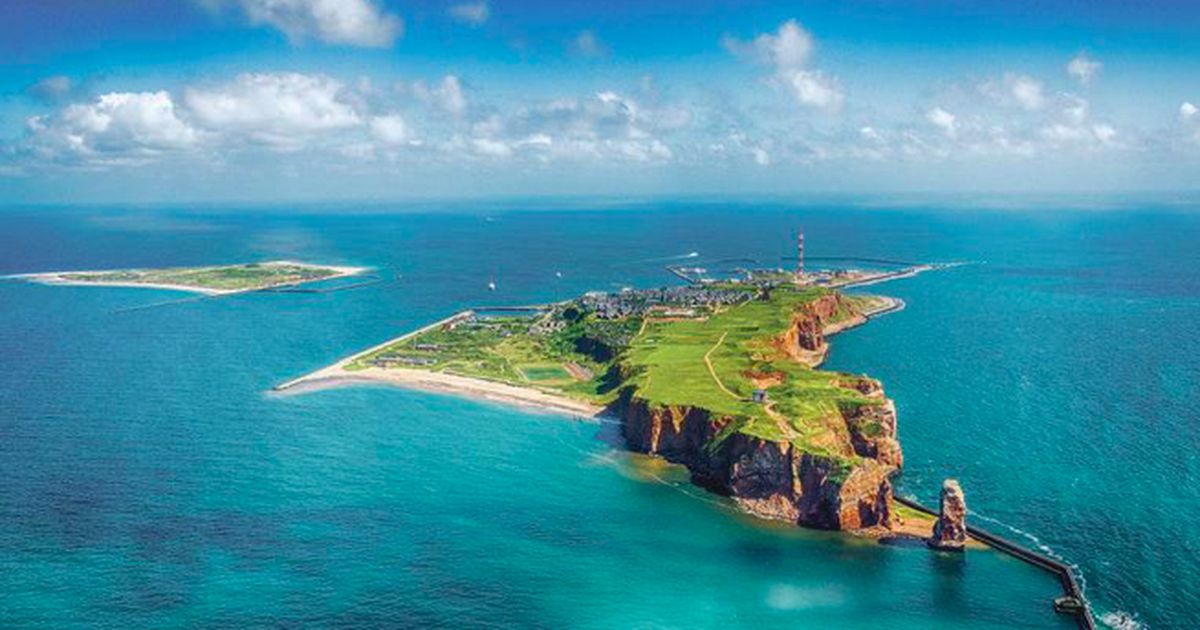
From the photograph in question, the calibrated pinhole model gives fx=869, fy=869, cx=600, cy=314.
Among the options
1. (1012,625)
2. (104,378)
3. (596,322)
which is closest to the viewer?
(1012,625)

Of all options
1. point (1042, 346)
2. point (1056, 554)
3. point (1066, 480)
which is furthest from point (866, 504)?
point (1042, 346)

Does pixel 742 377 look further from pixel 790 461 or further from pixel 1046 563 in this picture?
pixel 1046 563

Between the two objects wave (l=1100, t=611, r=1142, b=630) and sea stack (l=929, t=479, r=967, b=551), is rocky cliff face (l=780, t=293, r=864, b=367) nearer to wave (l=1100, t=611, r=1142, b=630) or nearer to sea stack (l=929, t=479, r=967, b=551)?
sea stack (l=929, t=479, r=967, b=551)

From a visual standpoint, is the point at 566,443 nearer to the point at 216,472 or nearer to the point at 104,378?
the point at 216,472

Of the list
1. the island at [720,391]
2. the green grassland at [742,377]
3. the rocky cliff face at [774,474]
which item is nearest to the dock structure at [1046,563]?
the island at [720,391]

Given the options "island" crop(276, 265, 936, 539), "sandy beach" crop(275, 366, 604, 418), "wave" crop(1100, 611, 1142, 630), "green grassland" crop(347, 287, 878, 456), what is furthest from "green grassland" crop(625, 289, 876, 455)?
"wave" crop(1100, 611, 1142, 630)

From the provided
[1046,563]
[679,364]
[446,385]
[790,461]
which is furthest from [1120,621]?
[446,385]
